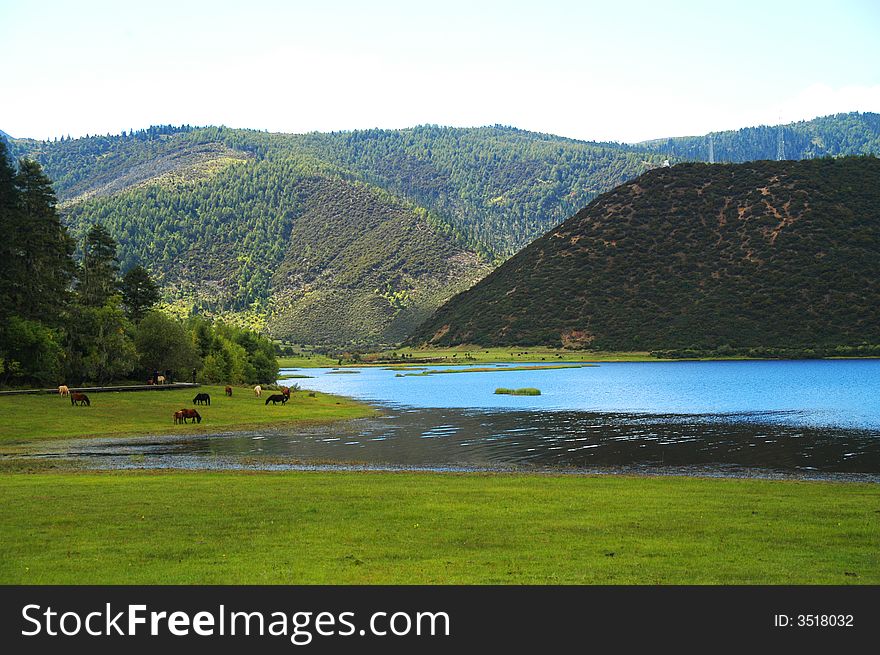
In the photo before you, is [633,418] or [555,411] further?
[555,411]

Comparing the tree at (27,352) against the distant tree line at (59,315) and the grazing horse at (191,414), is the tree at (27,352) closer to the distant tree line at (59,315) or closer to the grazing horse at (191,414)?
the distant tree line at (59,315)

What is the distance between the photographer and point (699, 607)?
39.7 ft

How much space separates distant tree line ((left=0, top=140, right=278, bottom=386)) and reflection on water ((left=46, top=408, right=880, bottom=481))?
83.8 feet

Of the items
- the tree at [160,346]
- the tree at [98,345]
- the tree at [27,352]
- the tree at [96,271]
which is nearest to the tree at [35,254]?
the tree at [27,352]

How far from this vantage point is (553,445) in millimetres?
44031

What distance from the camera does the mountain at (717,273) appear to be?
6181 inches

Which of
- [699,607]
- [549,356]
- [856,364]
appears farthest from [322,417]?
[549,356]

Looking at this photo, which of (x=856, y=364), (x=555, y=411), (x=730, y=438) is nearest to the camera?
(x=730, y=438)

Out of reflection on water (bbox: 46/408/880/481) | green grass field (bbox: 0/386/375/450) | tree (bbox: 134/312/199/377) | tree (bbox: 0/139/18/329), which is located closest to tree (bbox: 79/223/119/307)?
tree (bbox: 134/312/199/377)

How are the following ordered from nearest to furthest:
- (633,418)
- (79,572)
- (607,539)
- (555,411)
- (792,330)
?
1. (79,572)
2. (607,539)
3. (633,418)
4. (555,411)
5. (792,330)

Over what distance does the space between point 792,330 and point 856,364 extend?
93.1 feet

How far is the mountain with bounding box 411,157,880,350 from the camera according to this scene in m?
157

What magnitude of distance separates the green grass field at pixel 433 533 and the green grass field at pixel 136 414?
23.3 meters

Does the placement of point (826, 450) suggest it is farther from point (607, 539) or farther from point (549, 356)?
point (549, 356)
